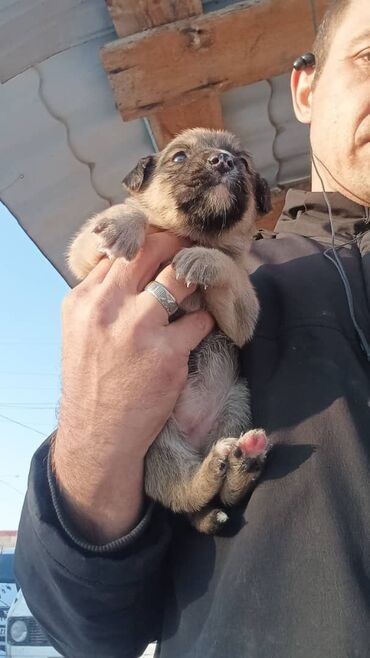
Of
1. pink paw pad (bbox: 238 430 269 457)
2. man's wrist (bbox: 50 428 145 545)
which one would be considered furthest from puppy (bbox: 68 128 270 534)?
man's wrist (bbox: 50 428 145 545)

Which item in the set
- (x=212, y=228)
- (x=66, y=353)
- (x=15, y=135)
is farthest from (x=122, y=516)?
(x=15, y=135)

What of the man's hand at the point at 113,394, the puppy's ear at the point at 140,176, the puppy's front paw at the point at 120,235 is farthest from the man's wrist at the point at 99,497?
the puppy's ear at the point at 140,176

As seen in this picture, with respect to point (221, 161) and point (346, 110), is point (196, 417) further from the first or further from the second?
point (346, 110)

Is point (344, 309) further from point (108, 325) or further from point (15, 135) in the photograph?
point (15, 135)

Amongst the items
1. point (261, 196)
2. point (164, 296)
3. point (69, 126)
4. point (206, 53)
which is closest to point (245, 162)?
point (261, 196)

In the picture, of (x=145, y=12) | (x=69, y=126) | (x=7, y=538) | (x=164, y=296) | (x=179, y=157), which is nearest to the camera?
(x=164, y=296)

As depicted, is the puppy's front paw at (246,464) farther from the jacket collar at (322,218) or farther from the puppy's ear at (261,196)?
the puppy's ear at (261,196)
